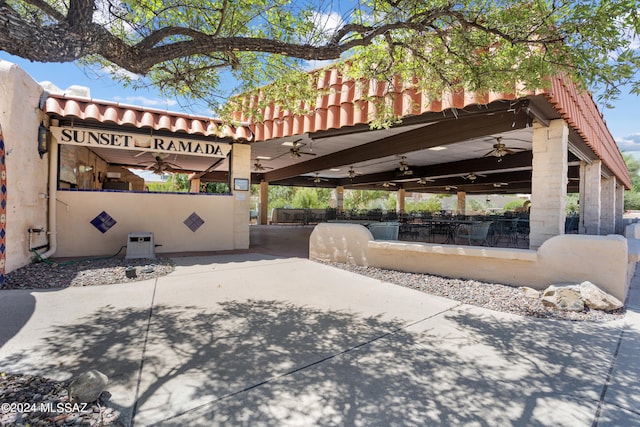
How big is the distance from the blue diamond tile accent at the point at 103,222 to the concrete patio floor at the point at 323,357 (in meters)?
3.23

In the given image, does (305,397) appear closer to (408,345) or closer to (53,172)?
(408,345)

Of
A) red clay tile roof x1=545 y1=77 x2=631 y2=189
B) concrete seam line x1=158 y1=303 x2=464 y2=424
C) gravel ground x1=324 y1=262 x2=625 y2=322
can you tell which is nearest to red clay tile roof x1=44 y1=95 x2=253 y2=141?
gravel ground x1=324 y1=262 x2=625 y2=322

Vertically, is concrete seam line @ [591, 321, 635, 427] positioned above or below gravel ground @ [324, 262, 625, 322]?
below

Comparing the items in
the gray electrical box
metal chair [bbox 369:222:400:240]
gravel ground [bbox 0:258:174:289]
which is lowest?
gravel ground [bbox 0:258:174:289]

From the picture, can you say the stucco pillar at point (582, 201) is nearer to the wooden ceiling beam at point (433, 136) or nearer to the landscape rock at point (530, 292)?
the wooden ceiling beam at point (433, 136)

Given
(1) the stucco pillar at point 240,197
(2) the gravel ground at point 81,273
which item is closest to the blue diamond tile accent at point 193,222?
(1) the stucco pillar at point 240,197

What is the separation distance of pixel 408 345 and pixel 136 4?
16.5ft

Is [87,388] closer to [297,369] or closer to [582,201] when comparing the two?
[297,369]

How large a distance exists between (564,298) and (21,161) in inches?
343

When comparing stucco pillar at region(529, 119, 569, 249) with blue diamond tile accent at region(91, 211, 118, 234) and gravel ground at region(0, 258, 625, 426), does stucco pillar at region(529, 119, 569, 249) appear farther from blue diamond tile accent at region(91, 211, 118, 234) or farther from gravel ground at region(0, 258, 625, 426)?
blue diamond tile accent at region(91, 211, 118, 234)

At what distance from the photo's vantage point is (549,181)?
5.64 meters

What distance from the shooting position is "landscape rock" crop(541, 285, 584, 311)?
419 cm

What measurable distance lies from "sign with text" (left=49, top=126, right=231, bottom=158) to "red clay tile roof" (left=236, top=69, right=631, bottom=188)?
123 centimetres

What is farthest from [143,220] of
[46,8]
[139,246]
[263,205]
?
[263,205]
